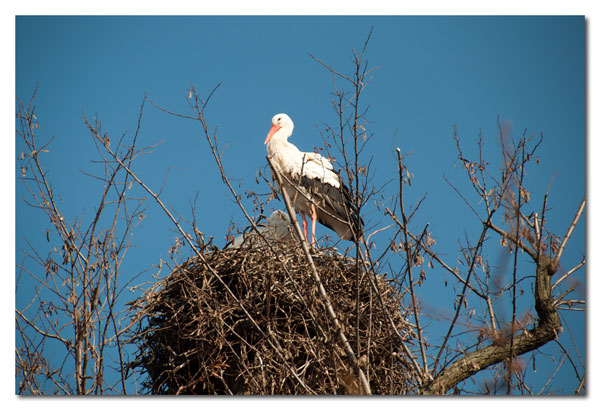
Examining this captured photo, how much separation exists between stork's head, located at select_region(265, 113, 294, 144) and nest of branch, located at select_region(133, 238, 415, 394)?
1685mm

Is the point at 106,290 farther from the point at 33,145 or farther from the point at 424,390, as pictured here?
the point at 424,390

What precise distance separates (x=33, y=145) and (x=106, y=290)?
0.80 meters

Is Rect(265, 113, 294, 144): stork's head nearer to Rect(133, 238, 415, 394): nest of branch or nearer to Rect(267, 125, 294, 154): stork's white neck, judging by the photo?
Rect(267, 125, 294, 154): stork's white neck

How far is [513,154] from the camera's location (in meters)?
3.24

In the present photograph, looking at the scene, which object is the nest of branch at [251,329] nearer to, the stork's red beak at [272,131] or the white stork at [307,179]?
the white stork at [307,179]

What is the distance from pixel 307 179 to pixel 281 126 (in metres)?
0.68

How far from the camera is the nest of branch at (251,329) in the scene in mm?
3873

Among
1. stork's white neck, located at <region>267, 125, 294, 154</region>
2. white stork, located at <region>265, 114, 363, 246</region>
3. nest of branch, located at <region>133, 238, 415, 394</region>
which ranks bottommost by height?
nest of branch, located at <region>133, 238, 415, 394</region>

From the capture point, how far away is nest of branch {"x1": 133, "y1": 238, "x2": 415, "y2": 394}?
3.87m

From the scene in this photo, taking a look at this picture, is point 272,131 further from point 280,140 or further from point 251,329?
point 251,329

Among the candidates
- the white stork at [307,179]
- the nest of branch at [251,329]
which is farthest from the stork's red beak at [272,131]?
the nest of branch at [251,329]

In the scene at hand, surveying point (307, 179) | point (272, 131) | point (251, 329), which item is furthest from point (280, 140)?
point (251, 329)

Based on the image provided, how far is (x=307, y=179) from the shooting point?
5480 millimetres

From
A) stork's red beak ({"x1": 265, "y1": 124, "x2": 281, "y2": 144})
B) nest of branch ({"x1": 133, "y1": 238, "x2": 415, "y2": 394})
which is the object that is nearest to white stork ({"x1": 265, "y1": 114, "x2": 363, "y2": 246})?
stork's red beak ({"x1": 265, "y1": 124, "x2": 281, "y2": 144})
